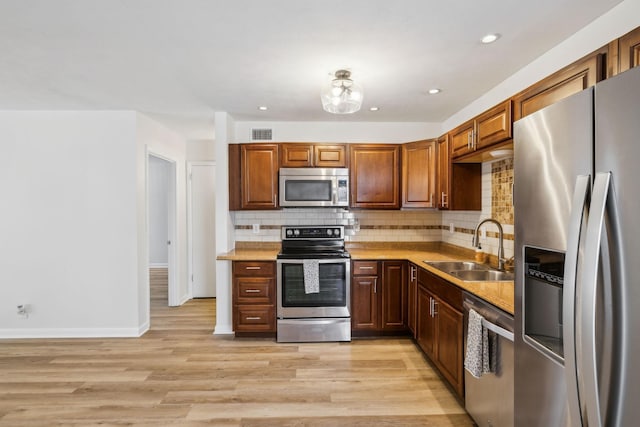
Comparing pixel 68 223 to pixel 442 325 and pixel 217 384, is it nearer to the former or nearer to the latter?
pixel 217 384

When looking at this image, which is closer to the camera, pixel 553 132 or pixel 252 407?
pixel 553 132

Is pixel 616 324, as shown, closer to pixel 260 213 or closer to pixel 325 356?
pixel 325 356

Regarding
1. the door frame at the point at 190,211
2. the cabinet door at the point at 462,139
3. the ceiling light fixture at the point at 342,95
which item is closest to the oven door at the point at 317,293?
the cabinet door at the point at 462,139

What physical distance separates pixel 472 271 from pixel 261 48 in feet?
8.13

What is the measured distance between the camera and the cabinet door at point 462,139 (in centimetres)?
277

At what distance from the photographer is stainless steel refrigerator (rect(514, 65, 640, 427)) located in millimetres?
857

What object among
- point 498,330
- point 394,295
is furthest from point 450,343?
point 394,295

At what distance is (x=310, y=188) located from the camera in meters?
3.77

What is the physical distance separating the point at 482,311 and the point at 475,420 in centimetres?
75

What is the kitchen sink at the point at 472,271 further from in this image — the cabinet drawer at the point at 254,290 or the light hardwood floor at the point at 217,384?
the cabinet drawer at the point at 254,290

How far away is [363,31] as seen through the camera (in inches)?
78.7

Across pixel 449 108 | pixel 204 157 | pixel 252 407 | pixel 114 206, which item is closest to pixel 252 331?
pixel 252 407

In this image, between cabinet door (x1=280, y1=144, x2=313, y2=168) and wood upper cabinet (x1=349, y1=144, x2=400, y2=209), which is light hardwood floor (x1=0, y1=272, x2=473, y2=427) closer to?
wood upper cabinet (x1=349, y1=144, x2=400, y2=209)

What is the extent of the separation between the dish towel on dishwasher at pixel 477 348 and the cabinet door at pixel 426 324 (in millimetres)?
773
